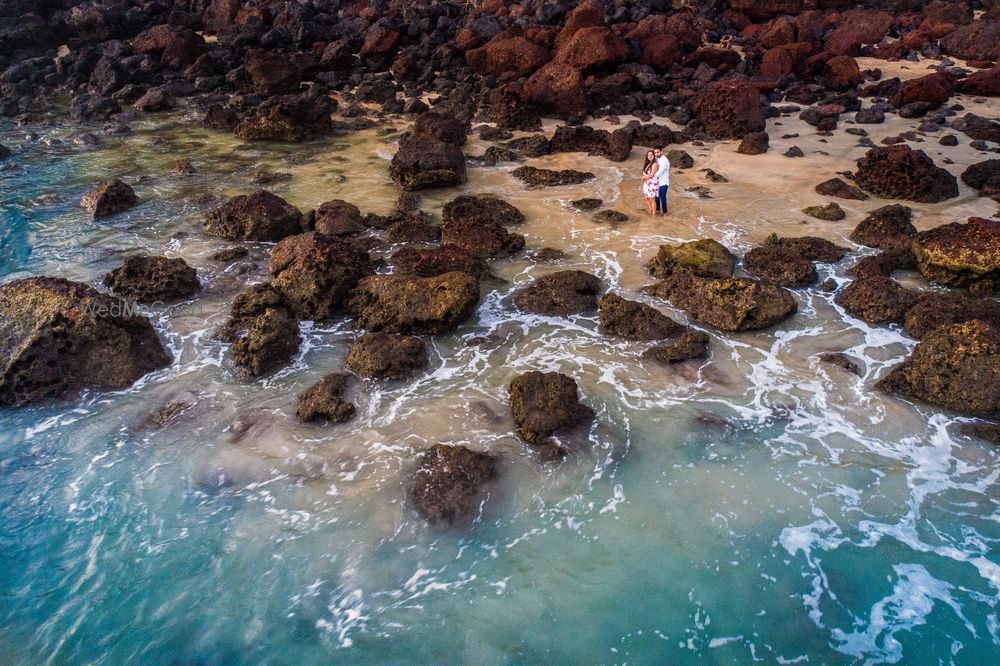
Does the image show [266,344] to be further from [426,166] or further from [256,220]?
[426,166]

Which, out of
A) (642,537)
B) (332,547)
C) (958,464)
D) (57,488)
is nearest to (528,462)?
(642,537)

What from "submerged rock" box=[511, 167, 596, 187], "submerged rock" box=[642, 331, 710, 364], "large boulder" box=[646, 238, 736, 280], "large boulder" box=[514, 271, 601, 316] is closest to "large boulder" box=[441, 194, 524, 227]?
"submerged rock" box=[511, 167, 596, 187]

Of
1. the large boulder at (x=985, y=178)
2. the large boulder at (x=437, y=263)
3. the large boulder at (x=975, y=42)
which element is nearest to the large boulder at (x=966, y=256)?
the large boulder at (x=985, y=178)

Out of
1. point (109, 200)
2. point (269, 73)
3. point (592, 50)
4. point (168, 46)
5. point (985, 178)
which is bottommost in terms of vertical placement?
point (985, 178)

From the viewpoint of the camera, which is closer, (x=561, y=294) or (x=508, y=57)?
(x=561, y=294)

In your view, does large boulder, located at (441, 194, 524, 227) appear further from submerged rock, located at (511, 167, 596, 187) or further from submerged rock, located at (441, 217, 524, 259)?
submerged rock, located at (511, 167, 596, 187)

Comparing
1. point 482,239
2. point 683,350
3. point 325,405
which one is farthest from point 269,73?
point 683,350

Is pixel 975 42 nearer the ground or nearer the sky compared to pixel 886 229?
nearer the sky
